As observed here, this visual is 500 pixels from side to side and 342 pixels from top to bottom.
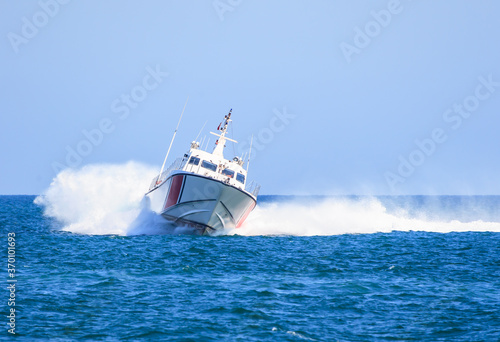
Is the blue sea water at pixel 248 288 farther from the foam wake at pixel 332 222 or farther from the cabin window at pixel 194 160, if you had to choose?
the foam wake at pixel 332 222

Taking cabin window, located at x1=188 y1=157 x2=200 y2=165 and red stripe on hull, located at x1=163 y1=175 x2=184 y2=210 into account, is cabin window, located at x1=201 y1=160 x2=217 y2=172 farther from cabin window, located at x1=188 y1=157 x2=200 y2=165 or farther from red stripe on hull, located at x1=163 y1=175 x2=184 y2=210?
red stripe on hull, located at x1=163 y1=175 x2=184 y2=210

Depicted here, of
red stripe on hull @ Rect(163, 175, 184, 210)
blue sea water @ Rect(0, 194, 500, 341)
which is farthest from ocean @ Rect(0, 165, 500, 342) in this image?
red stripe on hull @ Rect(163, 175, 184, 210)

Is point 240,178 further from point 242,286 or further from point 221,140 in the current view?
point 242,286

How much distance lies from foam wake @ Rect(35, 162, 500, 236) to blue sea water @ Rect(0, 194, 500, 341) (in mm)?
1329

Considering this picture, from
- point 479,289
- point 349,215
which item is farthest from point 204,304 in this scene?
point 349,215

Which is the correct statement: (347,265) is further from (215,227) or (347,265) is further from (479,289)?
(215,227)

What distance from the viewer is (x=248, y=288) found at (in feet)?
60.4

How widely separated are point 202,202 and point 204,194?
0.54m

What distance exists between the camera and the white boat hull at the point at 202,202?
98.3ft

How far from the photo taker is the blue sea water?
13.9 meters

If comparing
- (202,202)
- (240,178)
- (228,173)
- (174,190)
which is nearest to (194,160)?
(228,173)

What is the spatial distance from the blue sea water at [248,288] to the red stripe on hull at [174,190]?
212 centimetres

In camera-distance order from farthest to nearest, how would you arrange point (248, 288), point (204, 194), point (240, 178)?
point (240, 178), point (204, 194), point (248, 288)

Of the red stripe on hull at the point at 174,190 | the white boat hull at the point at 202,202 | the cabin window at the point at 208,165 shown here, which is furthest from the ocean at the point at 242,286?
the cabin window at the point at 208,165
